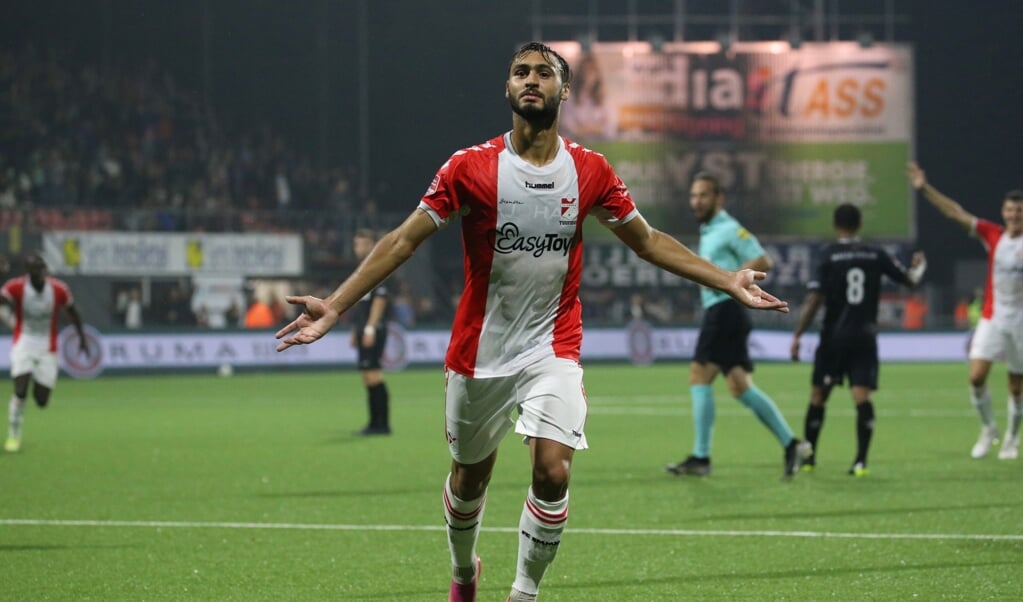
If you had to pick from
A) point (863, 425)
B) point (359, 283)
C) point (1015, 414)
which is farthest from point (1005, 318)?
point (359, 283)

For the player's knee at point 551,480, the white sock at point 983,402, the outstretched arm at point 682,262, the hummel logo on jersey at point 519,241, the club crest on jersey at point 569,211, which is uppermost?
the club crest on jersey at point 569,211

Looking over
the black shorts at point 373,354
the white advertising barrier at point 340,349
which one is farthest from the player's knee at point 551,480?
the white advertising barrier at point 340,349

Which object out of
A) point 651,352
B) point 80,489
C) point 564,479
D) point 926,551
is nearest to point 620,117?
point 651,352

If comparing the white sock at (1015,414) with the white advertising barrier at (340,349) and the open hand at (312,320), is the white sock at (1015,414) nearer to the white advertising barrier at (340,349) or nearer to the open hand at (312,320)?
the open hand at (312,320)

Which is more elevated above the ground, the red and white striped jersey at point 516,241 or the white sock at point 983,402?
the red and white striped jersey at point 516,241

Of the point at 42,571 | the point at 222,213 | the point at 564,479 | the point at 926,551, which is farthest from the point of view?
the point at 222,213

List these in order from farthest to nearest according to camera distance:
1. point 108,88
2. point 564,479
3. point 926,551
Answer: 1. point 108,88
2. point 926,551
3. point 564,479

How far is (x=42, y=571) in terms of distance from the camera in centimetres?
792

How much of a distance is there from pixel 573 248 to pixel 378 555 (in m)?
3.01

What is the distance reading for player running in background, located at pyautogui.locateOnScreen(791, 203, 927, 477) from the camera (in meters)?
12.6

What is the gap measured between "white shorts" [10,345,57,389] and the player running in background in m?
8.53

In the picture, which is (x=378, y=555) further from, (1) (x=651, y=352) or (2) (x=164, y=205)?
(2) (x=164, y=205)

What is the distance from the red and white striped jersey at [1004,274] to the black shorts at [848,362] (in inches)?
83.2

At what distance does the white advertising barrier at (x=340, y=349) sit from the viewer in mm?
31328
